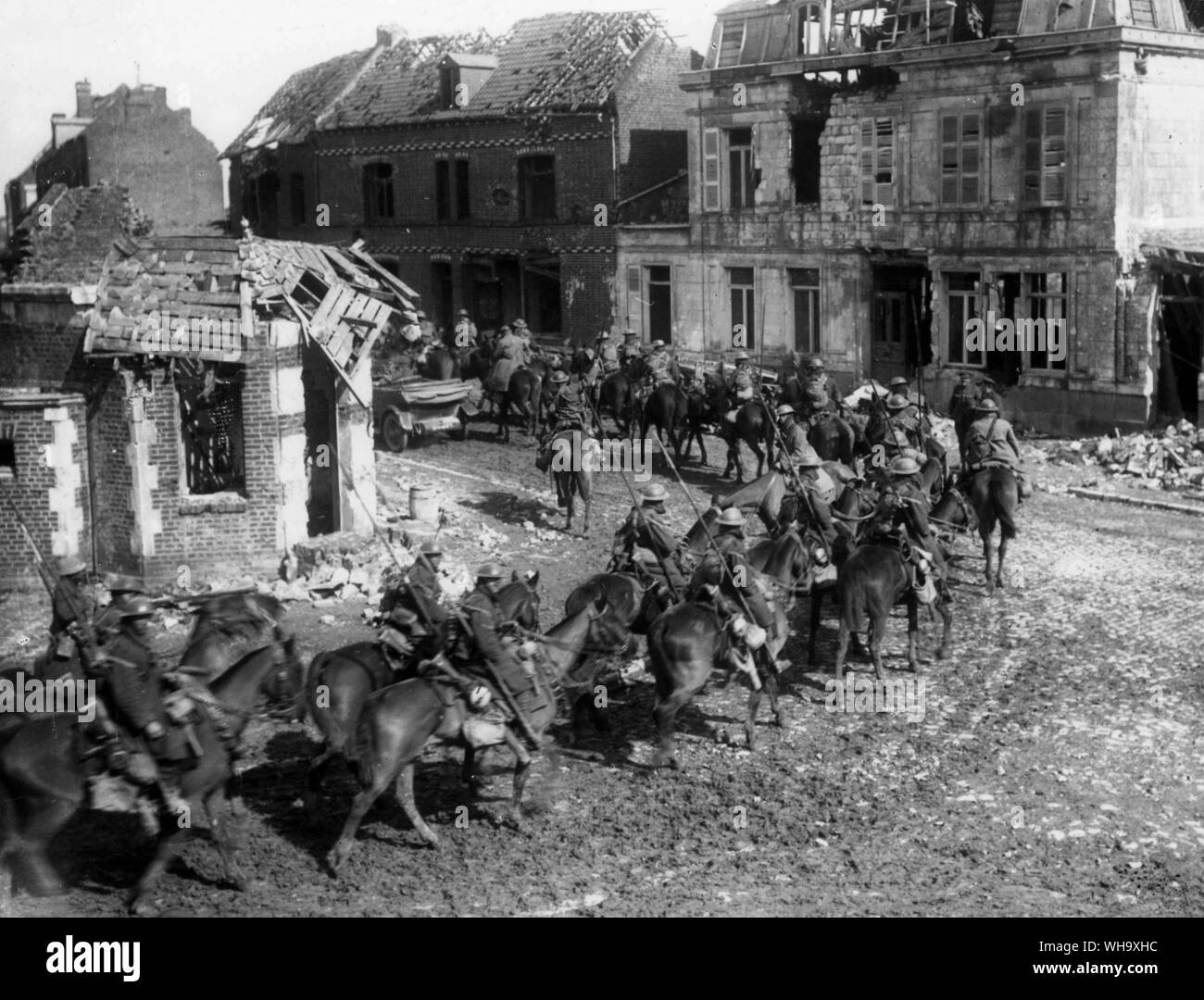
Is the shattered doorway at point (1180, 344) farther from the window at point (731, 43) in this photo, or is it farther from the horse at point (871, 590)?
the horse at point (871, 590)

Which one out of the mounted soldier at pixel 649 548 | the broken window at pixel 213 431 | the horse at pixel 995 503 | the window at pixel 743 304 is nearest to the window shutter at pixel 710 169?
the window at pixel 743 304

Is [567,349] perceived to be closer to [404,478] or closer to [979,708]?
[404,478]

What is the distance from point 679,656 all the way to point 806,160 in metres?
22.9

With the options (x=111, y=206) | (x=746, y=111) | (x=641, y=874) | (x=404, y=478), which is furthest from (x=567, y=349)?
(x=641, y=874)

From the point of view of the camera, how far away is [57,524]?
1933 cm

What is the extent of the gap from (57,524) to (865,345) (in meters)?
18.5

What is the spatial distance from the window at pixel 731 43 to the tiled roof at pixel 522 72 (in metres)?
2.87

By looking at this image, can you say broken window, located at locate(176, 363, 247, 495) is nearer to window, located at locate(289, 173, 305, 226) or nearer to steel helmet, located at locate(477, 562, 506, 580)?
steel helmet, located at locate(477, 562, 506, 580)

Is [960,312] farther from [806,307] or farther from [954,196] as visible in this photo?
[806,307]

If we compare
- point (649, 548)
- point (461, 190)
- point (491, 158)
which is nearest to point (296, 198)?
point (461, 190)

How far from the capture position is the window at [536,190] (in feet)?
127

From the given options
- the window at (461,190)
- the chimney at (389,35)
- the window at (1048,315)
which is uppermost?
the chimney at (389,35)

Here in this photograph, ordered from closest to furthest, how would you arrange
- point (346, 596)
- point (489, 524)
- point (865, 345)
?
point (346, 596), point (489, 524), point (865, 345)

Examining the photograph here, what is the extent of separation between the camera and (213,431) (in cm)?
2162
